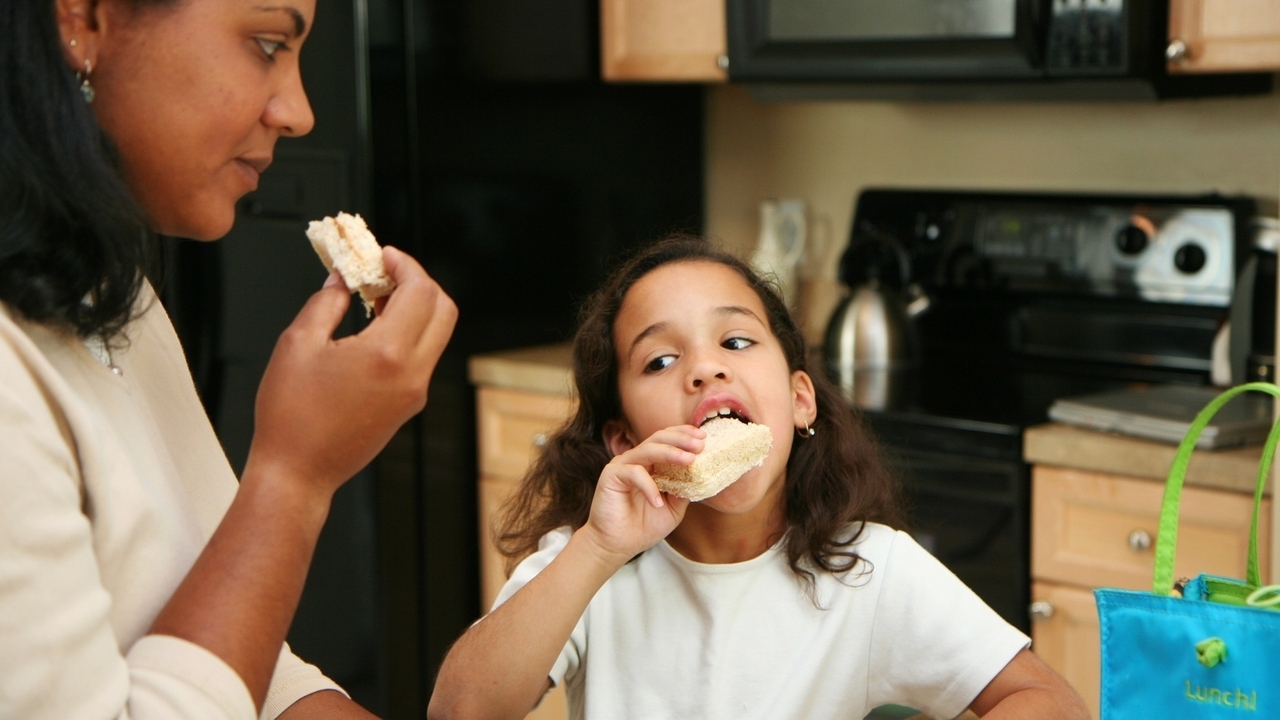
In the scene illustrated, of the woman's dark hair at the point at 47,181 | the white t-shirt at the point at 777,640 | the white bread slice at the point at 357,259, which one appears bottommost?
the white t-shirt at the point at 777,640

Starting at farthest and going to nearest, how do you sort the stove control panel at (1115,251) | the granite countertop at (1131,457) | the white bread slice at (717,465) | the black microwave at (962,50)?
the stove control panel at (1115,251) < the black microwave at (962,50) < the granite countertop at (1131,457) < the white bread slice at (717,465)

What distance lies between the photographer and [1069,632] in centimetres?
210

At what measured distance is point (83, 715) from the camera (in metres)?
0.77

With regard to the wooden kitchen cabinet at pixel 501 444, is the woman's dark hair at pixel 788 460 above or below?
above

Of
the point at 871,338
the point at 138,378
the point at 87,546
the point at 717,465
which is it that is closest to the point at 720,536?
the point at 717,465

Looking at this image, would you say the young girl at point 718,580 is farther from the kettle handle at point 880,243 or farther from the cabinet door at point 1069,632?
the kettle handle at point 880,243

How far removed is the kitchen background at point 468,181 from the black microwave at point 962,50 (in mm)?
155

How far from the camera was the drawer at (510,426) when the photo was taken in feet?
8.71

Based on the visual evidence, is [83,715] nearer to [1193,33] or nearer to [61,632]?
[61,632]

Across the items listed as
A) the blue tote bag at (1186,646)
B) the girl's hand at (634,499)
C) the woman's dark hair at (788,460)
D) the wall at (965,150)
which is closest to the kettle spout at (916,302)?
the wall at (965,150)

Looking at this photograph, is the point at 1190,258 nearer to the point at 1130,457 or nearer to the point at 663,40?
the point at 1130,457

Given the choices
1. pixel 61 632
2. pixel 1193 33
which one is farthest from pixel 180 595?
pixel 1193 33

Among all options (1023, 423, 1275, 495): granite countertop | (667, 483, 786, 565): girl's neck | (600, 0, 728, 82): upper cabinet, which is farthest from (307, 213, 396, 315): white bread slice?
(600, 0, 728, 82): upper cabinet

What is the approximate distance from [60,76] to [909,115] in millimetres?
2302
